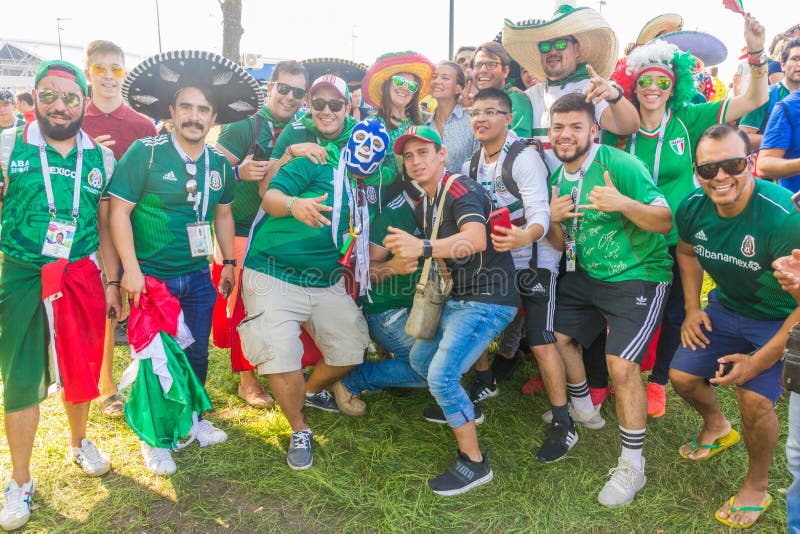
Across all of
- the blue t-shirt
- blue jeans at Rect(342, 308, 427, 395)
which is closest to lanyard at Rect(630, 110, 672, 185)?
the blue t-shirt

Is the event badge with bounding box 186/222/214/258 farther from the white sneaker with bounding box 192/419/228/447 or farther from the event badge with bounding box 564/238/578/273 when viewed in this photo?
the event badge with bounding box 564/238/578/273

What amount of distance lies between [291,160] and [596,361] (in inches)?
106

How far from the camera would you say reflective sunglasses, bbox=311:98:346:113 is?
3.61m

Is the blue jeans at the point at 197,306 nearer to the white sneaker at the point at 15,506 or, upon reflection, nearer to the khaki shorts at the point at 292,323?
the khaki shorts at the point at 292,323

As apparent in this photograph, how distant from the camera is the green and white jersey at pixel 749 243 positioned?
2.76m

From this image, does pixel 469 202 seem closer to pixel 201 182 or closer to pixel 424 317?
pixel 424 317

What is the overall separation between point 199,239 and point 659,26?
5.20 meters

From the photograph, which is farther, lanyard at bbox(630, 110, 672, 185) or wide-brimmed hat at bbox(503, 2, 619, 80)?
wide-brimmed hat at bbox(503, 2, 619, 80)

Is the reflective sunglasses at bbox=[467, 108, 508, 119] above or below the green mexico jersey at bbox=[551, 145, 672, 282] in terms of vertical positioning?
above

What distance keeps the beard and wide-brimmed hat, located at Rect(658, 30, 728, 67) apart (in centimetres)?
529

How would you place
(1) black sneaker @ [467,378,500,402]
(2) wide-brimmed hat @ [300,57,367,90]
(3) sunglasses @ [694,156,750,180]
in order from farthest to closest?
(2) wide-brimmed hat @ [300,57,367,90], (1) black sneaker @ [467,378,500,402], (3) sunglasses @ [694,156,750,180]

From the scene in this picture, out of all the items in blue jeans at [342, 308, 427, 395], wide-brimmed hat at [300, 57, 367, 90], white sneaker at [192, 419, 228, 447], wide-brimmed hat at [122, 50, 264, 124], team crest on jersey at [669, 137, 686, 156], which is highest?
wide-brimmed hat at [300, 57, 367, 90]

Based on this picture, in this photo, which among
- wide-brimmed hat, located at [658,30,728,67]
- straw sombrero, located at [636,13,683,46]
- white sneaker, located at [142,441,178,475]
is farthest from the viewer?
straw sombrero, located at [636,13,683,46]

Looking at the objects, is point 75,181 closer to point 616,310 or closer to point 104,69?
point 104,69
